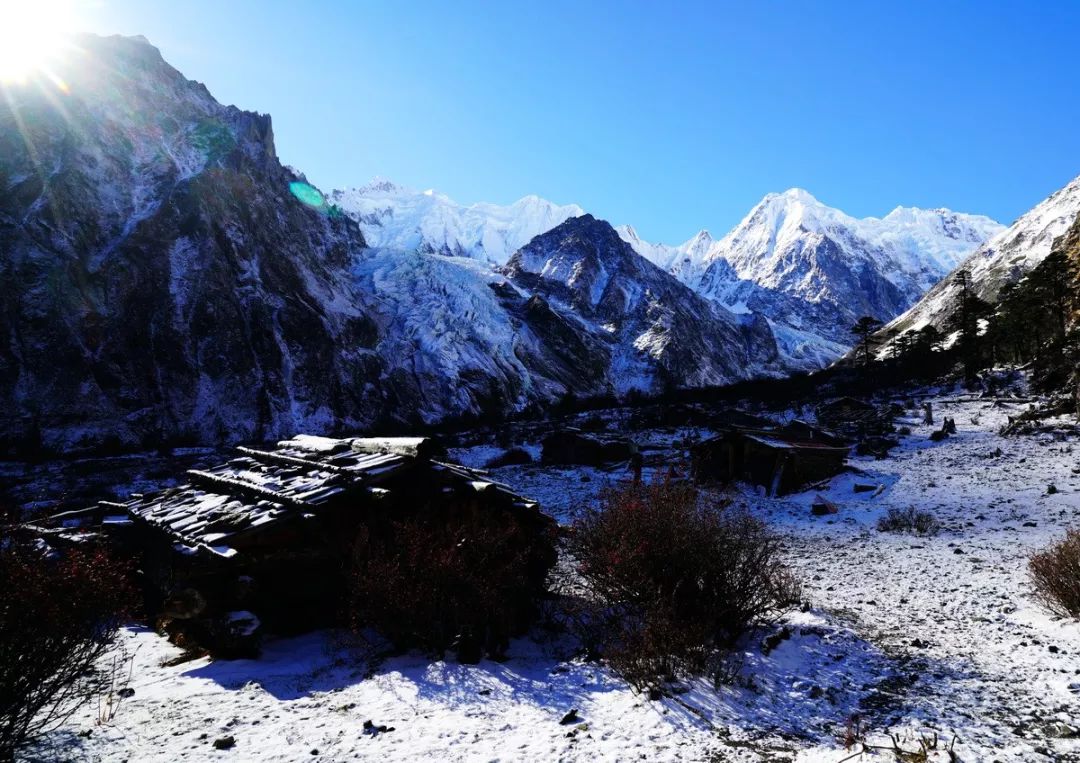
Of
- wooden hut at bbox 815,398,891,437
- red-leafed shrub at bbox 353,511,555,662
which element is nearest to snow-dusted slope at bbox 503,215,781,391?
wooden hut at bbox 815,398,891,437

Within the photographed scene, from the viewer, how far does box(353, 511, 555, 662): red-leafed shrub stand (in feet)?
30.1

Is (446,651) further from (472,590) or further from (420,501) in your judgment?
(420,501)

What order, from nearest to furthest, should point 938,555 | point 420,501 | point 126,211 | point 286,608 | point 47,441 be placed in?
point 286,608, point 420,501, point 938,555, point 47,441, point 126,211

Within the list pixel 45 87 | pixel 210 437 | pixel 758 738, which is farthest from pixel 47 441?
pixel 758 738

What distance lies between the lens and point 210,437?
215 ft

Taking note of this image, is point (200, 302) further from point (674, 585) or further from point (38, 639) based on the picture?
point (674, 585)

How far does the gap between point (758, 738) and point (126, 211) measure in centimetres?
8999

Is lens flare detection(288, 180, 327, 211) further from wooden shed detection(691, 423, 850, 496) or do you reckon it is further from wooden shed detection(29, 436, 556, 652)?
wooden shed detection(29, 436, 556, 652)

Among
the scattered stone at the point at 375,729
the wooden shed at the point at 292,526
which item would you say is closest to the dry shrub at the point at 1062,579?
the wooden shed at the point at 292,526

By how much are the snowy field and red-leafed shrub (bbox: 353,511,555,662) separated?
16.4 inches

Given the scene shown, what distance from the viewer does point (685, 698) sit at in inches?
279

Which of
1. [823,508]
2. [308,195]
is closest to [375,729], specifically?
[823,508]

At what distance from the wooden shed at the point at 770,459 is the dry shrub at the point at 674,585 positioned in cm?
1577

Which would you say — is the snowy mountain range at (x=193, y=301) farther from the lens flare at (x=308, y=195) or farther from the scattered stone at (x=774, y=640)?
the scattered stone at (x=774, y=640)
